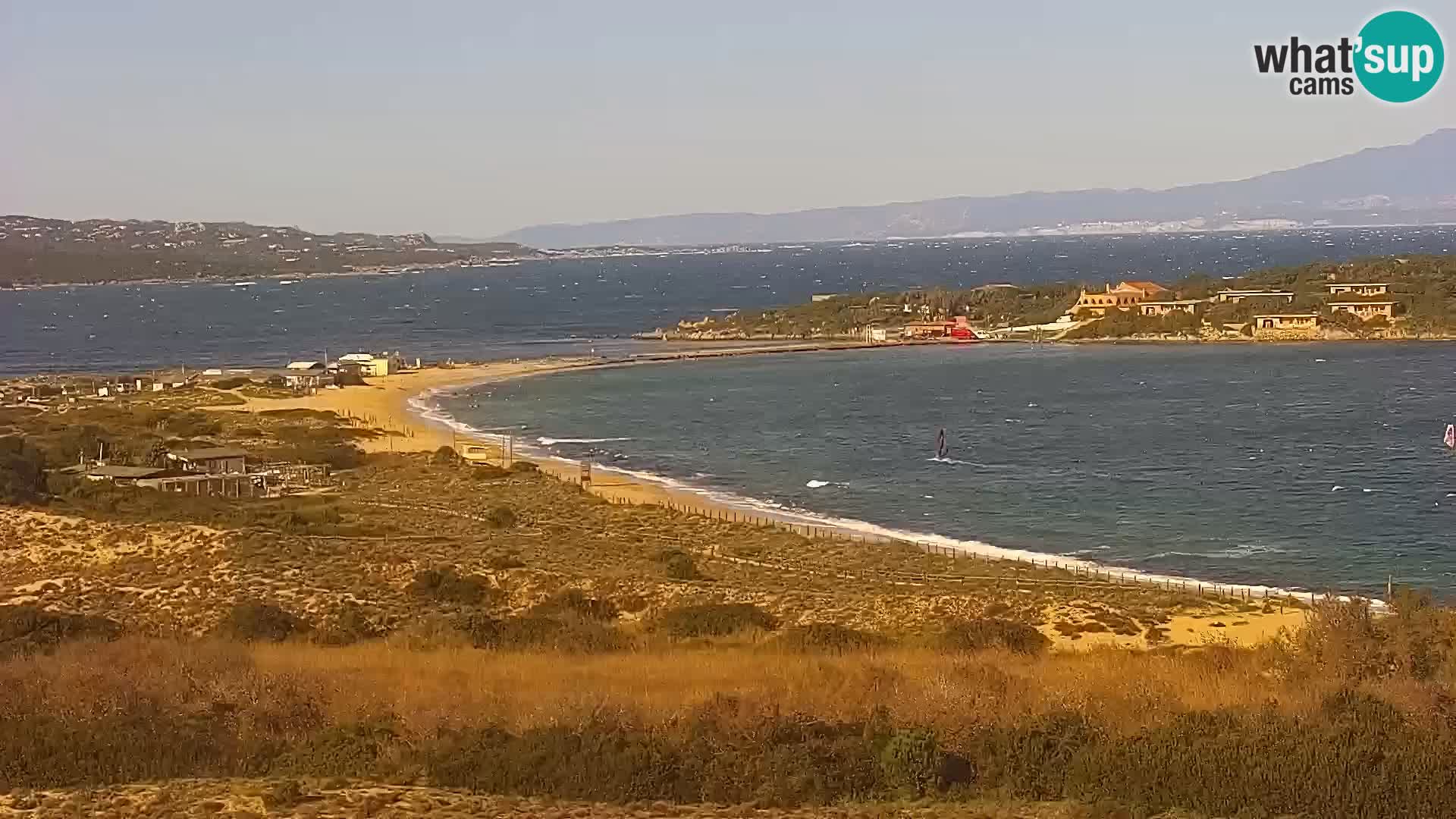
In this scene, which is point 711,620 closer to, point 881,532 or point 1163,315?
point 881,532

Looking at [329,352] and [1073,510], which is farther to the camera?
[329,352]

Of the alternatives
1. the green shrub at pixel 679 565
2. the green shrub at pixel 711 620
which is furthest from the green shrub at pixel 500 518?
the green shrub at pixel 711 620

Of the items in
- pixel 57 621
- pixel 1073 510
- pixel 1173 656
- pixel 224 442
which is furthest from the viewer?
pixel 224 442

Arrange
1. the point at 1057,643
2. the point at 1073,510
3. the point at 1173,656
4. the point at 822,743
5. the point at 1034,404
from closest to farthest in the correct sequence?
the point at 822,743
the point at 1173,656
the point at 1057,643
the point at 1073,510
the point at 1034,404

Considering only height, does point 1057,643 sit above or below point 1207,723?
below

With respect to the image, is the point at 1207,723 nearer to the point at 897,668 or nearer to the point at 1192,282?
the point at 897,668

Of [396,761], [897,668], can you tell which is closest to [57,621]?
[396,761]

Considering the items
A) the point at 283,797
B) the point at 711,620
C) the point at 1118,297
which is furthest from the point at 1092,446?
the point at 1118,297
